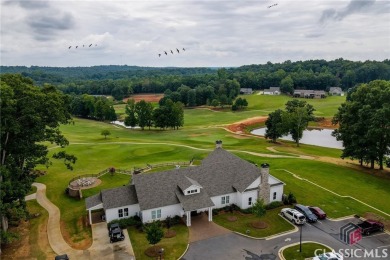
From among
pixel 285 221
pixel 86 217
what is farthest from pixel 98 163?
pixel 285 221

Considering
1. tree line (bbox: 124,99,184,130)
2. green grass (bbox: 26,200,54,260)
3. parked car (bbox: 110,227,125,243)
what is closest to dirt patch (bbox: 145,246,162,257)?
parked car (bbox: 110,227,125,243)

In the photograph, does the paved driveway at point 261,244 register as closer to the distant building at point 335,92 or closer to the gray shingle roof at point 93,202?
the gray shingle roof at point 93,202

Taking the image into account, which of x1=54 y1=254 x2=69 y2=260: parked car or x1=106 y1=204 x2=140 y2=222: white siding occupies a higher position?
x1=106 y1=204 x2=140 y2=222: white siding

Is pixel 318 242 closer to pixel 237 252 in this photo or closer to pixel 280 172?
pixel 237 252

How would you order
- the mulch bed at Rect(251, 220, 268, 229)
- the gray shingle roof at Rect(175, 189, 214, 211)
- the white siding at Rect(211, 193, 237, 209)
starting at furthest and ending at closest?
the white siding at Rect(211, 193, 237, 209) < the gray shingle roof at Rect(175, 189, 214, 211) < the mulch bed at Rect(251, 220, 268, 229)

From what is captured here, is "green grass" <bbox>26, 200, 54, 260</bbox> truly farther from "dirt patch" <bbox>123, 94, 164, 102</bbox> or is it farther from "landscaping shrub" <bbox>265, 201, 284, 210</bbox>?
"dirt patch" <bbox>123, 94, 164, 102</bbox>

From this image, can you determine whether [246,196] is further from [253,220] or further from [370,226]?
[370,226]

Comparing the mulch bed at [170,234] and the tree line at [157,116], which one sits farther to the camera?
the tree line at [157,116]

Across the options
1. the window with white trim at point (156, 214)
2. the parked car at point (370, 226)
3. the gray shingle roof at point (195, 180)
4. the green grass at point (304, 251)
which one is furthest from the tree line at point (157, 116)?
the green grass at point (304, 251)
